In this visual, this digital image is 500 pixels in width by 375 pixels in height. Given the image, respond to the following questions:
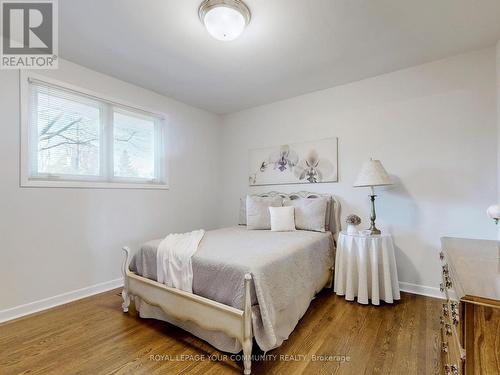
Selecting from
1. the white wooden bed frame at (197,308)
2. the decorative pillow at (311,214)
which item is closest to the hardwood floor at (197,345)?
the white wooden bed frame at (197,308)

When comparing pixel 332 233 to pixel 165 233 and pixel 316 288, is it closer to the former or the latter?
pixel 316 288

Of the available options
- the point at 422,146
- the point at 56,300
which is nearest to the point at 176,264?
the point at 56,300

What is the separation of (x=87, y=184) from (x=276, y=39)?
2.47 meters

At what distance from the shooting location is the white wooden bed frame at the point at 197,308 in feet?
4.65

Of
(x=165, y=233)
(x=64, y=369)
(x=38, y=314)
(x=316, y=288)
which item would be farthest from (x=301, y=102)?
(x=38, y=314)

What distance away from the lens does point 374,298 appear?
229 cm

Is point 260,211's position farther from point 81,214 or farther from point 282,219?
point 81,214

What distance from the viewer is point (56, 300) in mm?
2354

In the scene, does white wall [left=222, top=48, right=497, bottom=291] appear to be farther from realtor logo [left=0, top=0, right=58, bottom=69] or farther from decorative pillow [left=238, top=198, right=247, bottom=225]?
realtor logo [left=0, top=0, right=58, bottom=69]

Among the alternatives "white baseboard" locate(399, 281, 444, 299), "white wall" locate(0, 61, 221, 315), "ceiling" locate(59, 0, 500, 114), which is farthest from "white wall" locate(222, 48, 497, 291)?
"white wall" locate(0, 61, 221, 315)

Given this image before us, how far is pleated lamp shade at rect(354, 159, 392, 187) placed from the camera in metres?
2.38

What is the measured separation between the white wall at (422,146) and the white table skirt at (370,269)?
42cm

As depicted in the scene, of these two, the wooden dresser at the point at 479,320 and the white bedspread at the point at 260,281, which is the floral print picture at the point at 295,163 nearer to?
the white bedspread at the point at 260,281

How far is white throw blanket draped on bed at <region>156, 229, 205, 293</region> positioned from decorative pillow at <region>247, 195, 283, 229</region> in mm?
1095
